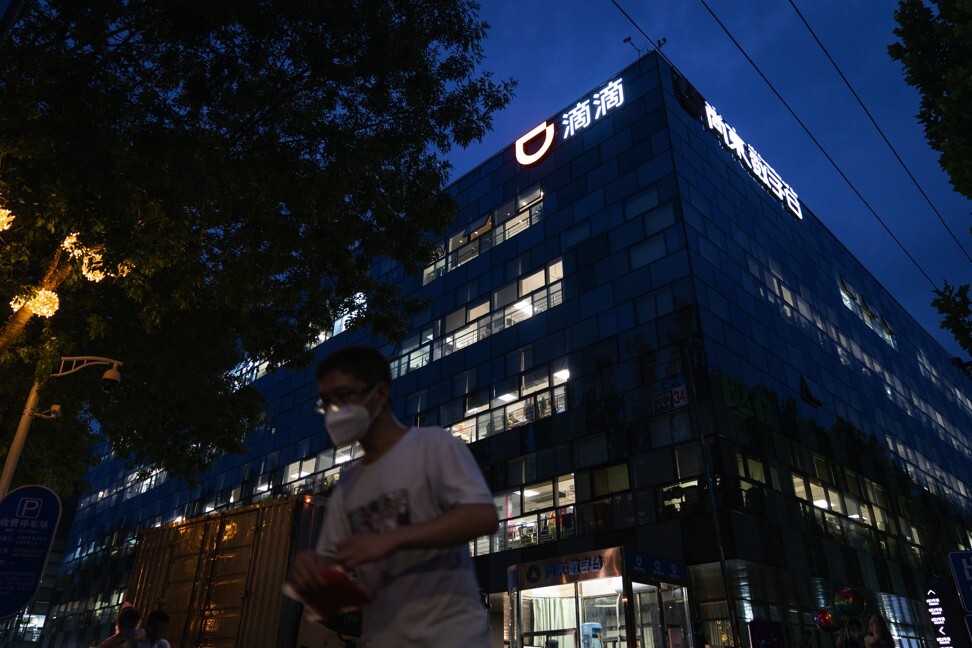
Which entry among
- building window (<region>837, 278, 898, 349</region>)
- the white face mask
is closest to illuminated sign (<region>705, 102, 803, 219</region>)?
building window (<region>837, 278, 898, 349</region>)

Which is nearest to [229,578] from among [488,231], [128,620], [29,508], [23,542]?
[128,620]

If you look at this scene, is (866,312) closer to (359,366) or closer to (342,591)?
(359,366)

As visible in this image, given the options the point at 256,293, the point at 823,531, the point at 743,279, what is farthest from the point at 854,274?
the point at 256,293

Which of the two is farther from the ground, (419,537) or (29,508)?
(29,508)

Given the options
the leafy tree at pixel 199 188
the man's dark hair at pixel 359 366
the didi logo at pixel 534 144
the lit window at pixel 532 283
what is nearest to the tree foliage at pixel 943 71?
the leafy tree at pixel 199 188

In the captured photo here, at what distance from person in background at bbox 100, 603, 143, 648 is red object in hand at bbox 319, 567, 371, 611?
8058 millimetres

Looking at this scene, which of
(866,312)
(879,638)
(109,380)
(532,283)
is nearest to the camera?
(879,638)

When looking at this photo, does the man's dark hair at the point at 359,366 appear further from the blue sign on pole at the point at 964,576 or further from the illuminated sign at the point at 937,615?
the illuminated sign at the point at 937,615

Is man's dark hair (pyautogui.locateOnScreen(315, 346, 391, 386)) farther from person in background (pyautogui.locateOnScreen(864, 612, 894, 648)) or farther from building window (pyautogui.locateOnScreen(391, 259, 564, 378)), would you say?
building window (pyautogui.locateOnScreen(391, 259, 564, 378))

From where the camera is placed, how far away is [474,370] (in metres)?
30.1

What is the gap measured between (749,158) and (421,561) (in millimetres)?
35877

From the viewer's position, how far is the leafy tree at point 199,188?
9.27 metres

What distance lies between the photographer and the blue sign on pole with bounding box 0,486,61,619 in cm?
908

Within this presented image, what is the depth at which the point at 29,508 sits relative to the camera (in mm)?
9406
